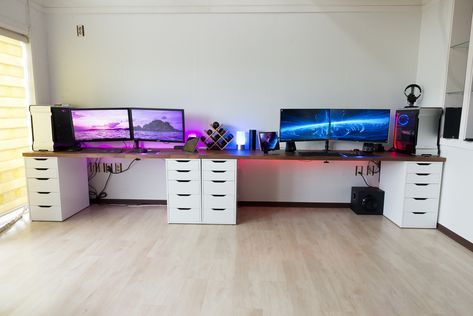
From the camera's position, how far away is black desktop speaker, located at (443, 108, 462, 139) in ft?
9.34

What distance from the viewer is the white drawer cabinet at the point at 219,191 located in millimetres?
3070

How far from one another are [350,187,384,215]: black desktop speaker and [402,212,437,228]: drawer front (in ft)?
1.33

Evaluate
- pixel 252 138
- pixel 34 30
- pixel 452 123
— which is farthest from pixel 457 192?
pixel 34 30

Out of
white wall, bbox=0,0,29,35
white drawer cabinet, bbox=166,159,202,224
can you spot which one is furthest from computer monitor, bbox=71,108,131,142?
white wall, bbox=0,0,29,35

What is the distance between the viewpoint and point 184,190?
10.2 feet

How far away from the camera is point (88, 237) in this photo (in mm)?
2797

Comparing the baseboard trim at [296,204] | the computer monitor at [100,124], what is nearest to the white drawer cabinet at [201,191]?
the baseboard trim at [296,204]

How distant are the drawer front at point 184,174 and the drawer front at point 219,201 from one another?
A: 25 centimetres

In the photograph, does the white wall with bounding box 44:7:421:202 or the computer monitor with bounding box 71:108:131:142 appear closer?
the computer monitor with bounding box 71:108:131:142

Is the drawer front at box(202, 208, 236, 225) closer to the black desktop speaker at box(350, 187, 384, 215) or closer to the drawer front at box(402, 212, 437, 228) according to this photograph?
the black desktop speaker at box(350, 187, 384, 215)

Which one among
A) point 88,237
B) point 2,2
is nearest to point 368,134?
point 88,237

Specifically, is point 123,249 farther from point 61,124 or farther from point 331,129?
point 331,129

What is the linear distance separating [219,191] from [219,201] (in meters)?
0.11

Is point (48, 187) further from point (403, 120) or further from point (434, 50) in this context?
point (434, 50)
